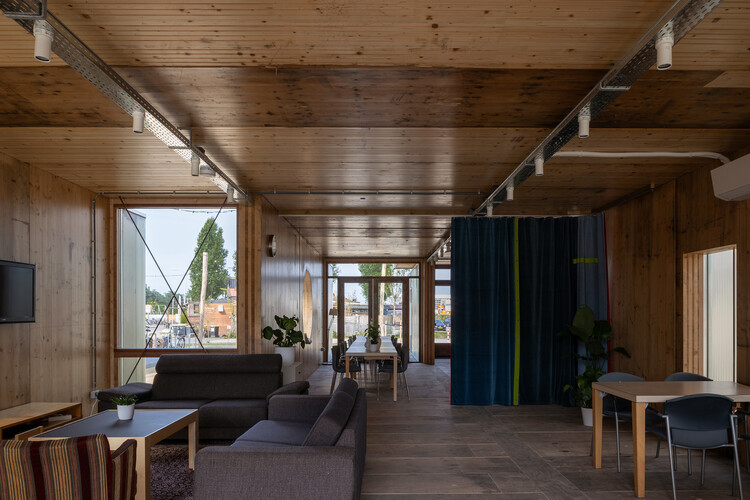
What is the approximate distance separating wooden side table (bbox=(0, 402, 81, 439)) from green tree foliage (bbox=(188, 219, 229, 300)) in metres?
2.24

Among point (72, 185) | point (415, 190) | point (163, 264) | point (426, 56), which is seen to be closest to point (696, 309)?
point (415, 190)

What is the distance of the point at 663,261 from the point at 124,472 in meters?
5.53

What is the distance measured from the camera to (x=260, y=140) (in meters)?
4.79

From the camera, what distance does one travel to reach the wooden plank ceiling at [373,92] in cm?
274

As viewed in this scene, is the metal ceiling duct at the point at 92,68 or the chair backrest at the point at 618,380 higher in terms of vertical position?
the metal ceiling duct at the point at 92,68

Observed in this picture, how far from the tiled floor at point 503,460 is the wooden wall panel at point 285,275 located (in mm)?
2016

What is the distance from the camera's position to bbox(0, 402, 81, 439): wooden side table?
14.7 ft

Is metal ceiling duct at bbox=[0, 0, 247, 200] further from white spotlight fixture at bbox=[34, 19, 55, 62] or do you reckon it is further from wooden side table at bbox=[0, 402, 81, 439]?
wooden side table at bbox=[0, 402, 81, 439]

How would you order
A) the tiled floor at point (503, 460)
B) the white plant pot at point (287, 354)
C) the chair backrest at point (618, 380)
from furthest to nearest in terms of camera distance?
the white plant pot at point (287, 354) < the chair backrest at point (618, 380) < the tiled floor at point (503, 460)

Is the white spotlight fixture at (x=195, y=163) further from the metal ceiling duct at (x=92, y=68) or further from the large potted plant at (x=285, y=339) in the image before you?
the large potted plant at (x=285, y=339)

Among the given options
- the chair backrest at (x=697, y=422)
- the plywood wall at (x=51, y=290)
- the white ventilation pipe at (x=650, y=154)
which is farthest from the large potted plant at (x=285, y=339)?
the chair backrest at (x=697, y=422)

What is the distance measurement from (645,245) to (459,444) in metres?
3.19

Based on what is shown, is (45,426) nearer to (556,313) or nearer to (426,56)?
(426,56)

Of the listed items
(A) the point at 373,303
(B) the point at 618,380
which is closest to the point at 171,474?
(B) the point at 618,380
